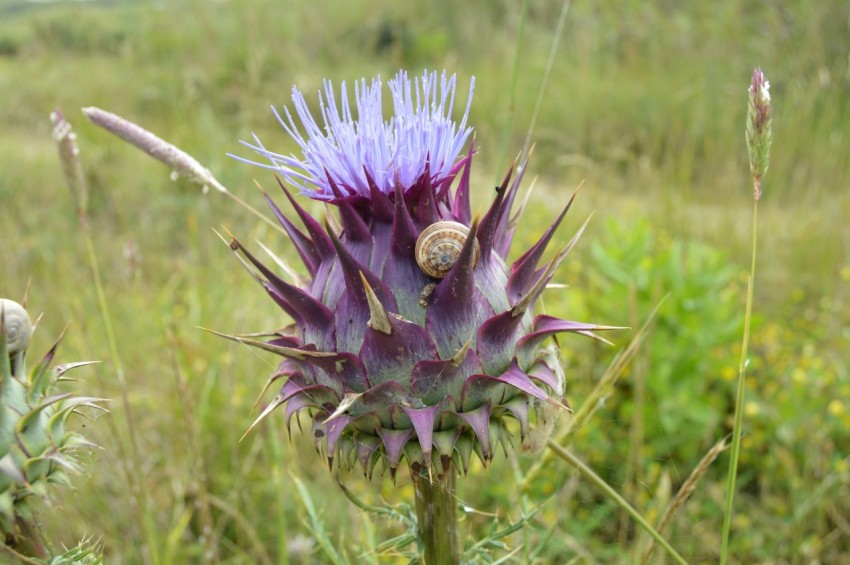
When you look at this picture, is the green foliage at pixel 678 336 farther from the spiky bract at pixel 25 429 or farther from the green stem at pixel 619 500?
the spiky bract at pixel 25 429

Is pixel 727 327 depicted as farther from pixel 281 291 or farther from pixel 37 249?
pixel 37 249

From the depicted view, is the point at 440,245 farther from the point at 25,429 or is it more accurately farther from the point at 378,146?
the point at 25,429

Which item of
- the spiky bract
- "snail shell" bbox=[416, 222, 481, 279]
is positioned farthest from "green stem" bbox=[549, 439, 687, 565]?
the spiky bract

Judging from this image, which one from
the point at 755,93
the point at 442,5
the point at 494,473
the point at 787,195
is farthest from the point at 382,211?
the point at 442,5

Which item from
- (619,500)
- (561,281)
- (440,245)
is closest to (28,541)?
(440,245)

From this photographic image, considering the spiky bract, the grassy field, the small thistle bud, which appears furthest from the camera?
the grassy field

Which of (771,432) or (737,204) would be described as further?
(737,204)

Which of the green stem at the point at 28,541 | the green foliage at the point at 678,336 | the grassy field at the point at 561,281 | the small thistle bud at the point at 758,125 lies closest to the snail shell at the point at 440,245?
the grassy field at the point at 561,281

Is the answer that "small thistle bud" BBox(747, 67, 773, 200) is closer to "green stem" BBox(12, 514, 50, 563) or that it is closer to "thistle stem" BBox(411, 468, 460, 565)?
"thistle stem" BBox(411, 468, 460, 565)
